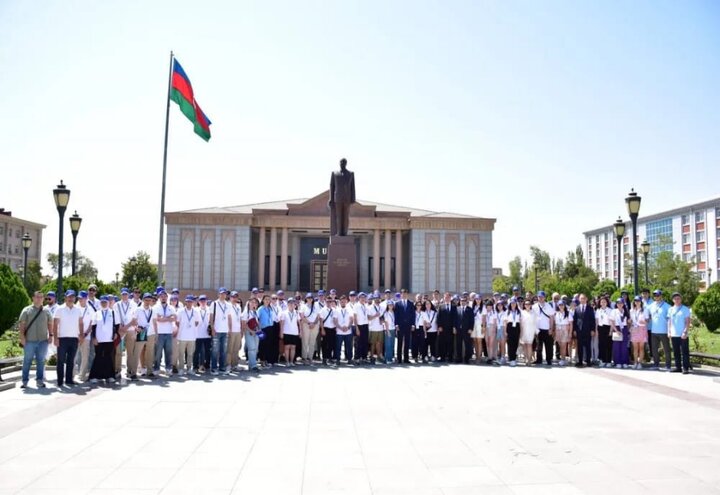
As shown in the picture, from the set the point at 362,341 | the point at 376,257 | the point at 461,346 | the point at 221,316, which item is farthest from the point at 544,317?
the point at 376,257

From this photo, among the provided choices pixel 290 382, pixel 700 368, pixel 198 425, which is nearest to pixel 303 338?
pixel 290 382

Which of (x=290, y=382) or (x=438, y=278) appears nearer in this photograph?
(x=290, y=382)

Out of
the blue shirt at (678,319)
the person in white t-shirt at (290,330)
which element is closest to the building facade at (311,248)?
the person in white t-shirt at (290,330)

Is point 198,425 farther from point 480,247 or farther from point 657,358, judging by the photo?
point 480,247

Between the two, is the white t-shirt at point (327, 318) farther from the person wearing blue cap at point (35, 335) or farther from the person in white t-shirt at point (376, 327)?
the person wearing blue cap at point (35, 335)

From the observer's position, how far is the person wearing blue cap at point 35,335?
10.6 m

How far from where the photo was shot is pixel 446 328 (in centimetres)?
1509

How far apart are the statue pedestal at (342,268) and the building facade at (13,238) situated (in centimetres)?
7403

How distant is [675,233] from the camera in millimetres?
83312

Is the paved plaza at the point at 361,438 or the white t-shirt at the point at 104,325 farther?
the white t-shirt at the point at 104,325

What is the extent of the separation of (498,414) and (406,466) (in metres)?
3.04

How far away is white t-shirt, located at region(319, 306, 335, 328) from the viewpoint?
1447 cm

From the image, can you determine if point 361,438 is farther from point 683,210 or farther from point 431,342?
point 683,210

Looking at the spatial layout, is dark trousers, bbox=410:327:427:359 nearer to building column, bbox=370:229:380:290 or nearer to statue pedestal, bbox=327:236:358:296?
statue pedestal, bbox=327:236:358:296
